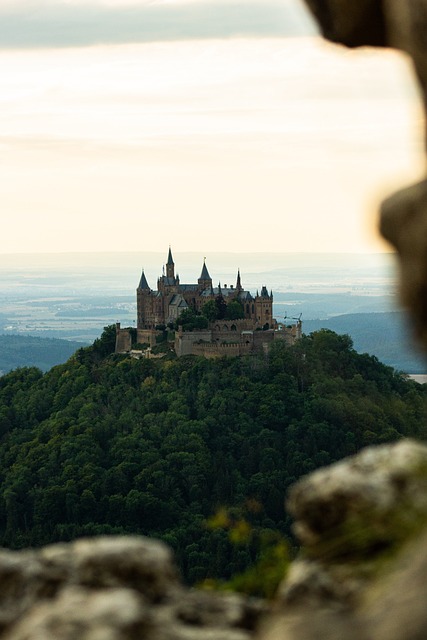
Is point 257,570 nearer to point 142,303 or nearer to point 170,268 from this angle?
point 142,303

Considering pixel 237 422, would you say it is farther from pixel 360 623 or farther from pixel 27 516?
pixel 360 623

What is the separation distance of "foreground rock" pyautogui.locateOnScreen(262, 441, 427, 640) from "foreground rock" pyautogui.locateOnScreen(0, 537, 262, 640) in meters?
0.27

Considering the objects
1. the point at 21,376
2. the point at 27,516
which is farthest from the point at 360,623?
the point at 21,376

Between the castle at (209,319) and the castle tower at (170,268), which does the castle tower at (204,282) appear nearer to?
the castle at (209,319)

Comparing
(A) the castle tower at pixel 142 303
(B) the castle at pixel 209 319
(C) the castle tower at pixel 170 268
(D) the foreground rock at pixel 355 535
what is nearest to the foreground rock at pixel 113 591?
(D) the foreground rock at pixel 355 535

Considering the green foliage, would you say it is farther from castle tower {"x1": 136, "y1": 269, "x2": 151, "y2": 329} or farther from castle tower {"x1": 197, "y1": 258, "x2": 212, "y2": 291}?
castle tower {"x1": 136, "y1": 269, "x2": 151, "y2": 329}

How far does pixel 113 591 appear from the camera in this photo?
5.07 metres

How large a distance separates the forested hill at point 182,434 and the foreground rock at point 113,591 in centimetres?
6140

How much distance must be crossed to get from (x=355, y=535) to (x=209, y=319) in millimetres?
81150

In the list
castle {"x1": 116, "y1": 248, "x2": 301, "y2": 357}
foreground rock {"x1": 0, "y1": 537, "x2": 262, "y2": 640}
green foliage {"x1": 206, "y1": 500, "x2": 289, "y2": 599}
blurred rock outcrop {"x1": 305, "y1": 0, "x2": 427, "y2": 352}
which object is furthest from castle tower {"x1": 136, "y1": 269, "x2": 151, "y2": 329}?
foreground rock {"x1": 0, "y1": 537, "x2": 262, "y2": 640}

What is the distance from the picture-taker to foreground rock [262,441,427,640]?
473 cm

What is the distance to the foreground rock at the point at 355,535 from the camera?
15.5 ft

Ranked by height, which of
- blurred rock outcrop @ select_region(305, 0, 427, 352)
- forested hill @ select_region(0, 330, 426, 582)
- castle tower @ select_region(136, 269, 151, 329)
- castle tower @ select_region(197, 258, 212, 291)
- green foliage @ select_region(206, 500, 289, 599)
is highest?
castle tower @ select_region(197, 258, 212, 291)

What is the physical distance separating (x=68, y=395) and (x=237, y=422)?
1496 cm
